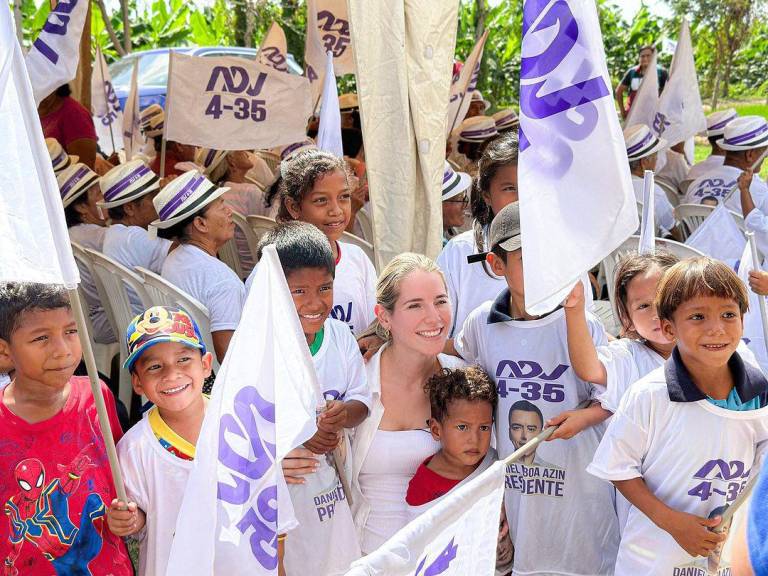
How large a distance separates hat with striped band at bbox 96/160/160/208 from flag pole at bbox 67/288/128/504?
317 centimetres

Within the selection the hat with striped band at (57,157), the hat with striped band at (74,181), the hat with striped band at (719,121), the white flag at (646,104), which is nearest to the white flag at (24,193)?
the hat with striped band at (74,181)

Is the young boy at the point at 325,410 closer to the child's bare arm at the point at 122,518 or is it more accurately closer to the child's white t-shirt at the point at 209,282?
the child's bare arm at the point at 122,518

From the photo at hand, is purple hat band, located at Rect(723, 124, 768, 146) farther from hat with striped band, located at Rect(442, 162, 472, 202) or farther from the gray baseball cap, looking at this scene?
the gray baseball cap

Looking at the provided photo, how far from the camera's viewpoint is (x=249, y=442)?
8.89 feet

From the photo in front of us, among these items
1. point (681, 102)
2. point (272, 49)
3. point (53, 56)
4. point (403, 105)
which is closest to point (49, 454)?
point (403, 105)

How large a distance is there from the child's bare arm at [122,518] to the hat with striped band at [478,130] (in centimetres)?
594

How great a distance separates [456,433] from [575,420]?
41 cm

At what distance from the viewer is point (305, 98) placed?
20.8 feet

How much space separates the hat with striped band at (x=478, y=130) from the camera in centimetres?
→ 825

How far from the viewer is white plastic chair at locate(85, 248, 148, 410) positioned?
4730 millimetres

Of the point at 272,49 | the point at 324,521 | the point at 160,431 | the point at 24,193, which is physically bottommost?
the point at 324,521

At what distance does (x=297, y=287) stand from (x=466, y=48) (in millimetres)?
15776

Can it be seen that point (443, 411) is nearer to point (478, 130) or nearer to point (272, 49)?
point (478, 130)

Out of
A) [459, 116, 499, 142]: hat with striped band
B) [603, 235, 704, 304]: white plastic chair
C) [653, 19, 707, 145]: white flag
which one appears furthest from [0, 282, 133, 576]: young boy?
[653, 19, 707, 145]: white flag
